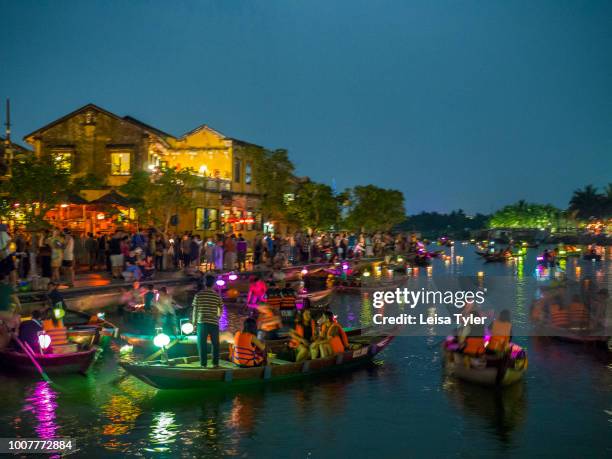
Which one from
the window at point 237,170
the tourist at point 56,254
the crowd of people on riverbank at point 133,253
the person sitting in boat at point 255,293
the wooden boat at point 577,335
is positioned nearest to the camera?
the wooden boat at point 577,335

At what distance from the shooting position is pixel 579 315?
74.1 feet

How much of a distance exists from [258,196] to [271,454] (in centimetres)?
4280

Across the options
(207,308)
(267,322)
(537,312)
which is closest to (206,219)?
(267,322)

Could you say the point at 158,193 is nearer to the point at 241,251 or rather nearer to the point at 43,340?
the point at 241,251

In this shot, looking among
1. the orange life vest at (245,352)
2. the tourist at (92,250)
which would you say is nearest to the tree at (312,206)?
the tourist at (92,250)

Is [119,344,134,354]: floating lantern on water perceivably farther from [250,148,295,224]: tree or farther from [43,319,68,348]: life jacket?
[250,148,295,224]: tree

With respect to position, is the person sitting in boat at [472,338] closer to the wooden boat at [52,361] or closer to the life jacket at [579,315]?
the life jacket at [579,315]

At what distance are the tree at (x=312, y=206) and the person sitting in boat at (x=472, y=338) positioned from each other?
38.2 meters

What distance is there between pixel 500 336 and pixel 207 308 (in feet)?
23.6

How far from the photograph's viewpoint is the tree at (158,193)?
39312mm

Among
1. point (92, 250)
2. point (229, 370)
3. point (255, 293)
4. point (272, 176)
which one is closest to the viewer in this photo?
point (229, 370)

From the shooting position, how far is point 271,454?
12.5 meters

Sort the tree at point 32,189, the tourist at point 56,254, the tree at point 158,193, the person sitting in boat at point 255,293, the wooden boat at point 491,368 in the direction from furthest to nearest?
the tree at point 158,193 → the tree at point 32,189 → the tourist at point 56,254 → the person sitting in boat at point 255,293 → the wooden boat at point 491,368

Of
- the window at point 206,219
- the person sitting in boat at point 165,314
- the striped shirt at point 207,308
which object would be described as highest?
the window at point 206,219
